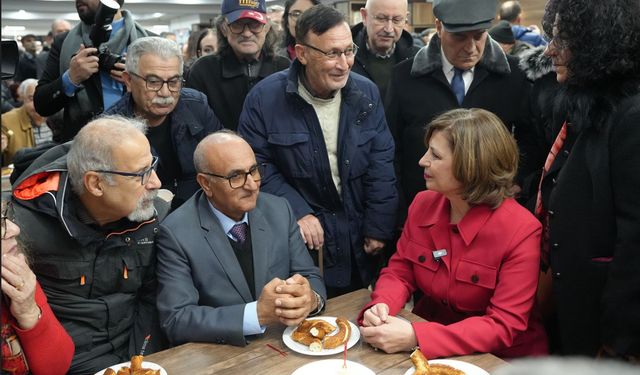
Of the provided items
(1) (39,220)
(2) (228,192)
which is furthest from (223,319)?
(1) (39,220)

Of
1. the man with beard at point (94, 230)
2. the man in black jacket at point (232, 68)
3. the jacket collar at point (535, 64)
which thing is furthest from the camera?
the man in black jacket at point (232, 68)

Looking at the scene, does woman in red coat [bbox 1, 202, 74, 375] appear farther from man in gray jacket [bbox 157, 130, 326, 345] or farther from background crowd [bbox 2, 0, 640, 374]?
man in gray jacket [bbox 157, 130, 326, 345]

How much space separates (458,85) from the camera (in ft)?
9.56

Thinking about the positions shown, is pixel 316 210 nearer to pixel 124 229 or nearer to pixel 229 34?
pixel 124 229

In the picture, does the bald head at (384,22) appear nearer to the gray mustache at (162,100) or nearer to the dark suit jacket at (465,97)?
the dark suit jacket at (465,97)

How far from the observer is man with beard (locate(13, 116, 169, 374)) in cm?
204

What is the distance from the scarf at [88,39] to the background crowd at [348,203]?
119 mm

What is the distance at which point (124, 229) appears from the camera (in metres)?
2.14

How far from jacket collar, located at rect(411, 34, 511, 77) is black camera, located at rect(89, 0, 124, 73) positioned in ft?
5.06

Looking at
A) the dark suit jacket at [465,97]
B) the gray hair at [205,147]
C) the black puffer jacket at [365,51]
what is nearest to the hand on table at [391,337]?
the gray hair at [205,147]

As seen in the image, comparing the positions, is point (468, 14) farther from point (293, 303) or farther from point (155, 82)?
point (293, 303)

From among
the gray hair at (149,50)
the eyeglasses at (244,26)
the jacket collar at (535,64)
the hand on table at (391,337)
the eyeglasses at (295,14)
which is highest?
the eyeglasses at (295,14)

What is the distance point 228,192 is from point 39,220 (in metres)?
0.66

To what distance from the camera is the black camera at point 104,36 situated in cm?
299
